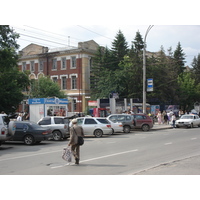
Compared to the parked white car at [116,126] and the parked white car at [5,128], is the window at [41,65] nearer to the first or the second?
the parked white car at [116,126]

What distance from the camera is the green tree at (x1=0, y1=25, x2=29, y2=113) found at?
2856cm

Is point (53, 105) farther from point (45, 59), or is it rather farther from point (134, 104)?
point (45, 59)

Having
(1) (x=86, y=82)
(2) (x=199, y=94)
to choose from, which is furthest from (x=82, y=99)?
(2) (x=199, y=94)

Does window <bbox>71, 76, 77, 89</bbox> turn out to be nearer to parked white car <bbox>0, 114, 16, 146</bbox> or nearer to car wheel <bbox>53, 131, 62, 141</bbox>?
car wheel <bbox>53, 131, 62, 141</bbox>

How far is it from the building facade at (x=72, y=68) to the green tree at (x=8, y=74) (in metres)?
19.5

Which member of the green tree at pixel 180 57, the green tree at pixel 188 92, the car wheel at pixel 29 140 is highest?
the green tree at pixel 180 57

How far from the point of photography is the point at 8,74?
1206 inches

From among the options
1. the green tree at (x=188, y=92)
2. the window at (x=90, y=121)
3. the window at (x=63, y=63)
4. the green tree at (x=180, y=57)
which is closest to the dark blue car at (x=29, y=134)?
the window at (x=90, y=121)

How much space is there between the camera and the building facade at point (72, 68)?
5331 centimetres

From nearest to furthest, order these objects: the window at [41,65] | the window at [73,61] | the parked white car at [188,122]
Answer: the parked white car at [188,122] → the window at [73,61] → the window at [41,65]

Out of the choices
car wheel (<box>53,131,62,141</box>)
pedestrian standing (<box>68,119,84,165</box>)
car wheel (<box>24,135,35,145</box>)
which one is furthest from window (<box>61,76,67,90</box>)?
pedestrian standing (<box>68,119,84,165</box>)

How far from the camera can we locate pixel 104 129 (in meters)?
21.4

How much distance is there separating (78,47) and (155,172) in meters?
47.1

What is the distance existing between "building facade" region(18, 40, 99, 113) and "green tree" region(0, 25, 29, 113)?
19.5 meters
